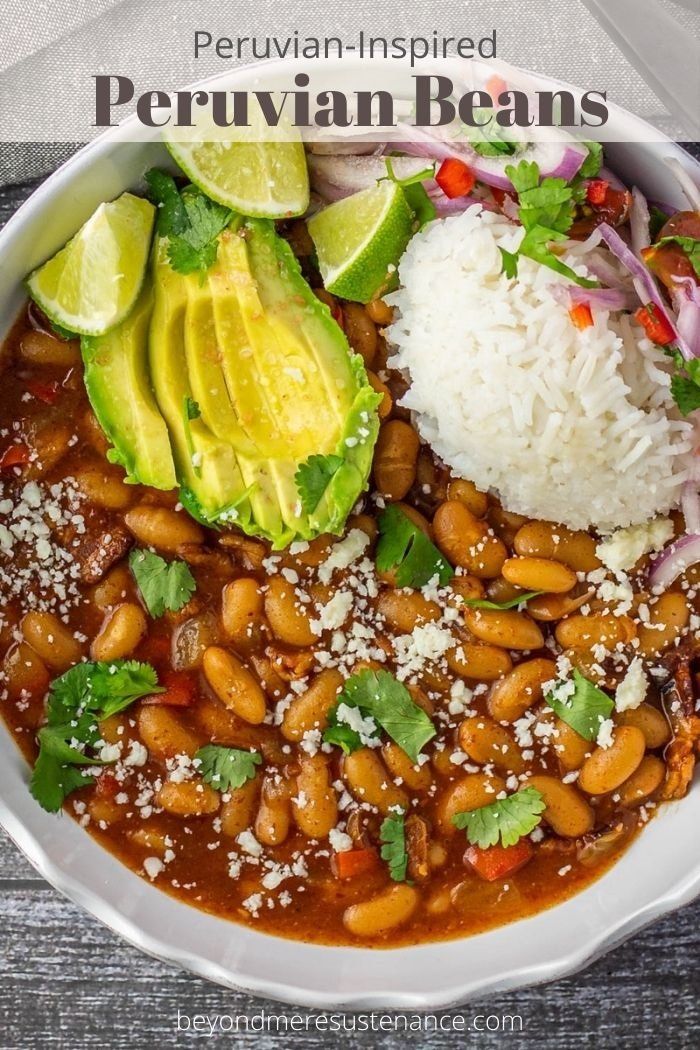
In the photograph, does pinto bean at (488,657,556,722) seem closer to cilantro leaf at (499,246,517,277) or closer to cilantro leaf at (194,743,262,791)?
cilantro leaf at (194,743,262,791)

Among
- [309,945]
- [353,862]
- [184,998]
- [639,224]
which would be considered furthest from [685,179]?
[184,998]

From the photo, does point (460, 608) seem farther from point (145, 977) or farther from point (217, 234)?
point (145, 977)

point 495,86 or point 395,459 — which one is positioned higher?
point 495,86

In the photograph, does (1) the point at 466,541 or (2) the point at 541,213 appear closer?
(2) the point at 541,213

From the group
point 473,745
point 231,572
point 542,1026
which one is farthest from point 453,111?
point 542,1026

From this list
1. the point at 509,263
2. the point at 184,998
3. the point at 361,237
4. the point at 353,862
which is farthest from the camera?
the point at 184,998

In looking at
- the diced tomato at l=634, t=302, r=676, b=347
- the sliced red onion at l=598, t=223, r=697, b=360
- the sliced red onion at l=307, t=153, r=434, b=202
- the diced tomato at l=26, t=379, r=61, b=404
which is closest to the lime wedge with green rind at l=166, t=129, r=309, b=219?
the sliced red onion at l=307, t=153, r=434, b=202

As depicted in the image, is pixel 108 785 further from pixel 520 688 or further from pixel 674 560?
pixel 674 560
